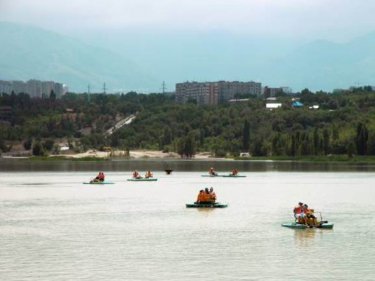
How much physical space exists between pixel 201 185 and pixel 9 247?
171 ft

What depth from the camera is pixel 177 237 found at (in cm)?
4503

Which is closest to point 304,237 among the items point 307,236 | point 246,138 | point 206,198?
point 307,236

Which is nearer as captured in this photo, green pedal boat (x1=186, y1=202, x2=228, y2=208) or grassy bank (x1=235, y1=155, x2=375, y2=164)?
green pedal boat (x1=186, y1=202, x2=228, y2=208)

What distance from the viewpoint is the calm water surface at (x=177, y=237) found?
114 ft

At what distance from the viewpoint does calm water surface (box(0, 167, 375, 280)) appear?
114 feet

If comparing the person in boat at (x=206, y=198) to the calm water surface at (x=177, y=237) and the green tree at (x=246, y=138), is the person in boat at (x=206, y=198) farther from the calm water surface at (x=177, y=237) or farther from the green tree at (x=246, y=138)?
the green tree at (x=246, y=138)

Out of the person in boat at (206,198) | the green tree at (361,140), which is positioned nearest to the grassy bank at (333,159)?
the green tree at (361,140)

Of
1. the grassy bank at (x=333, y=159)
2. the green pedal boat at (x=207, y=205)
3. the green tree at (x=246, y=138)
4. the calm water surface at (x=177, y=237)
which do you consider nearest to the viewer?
the calm water surface at (x=177, y=237)

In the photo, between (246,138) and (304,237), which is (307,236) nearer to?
(304,237)

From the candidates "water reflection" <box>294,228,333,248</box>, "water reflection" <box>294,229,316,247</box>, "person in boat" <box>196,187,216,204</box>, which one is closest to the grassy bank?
"person in boat" <box>196,187,216,204</box>

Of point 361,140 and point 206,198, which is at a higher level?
point 361,140

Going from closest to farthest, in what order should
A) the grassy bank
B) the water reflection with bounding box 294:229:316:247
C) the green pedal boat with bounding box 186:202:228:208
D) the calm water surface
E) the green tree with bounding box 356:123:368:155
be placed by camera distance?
the calm water surface
the water reflection with bounding box 294:229:316:247
the green pedal boat with bounding box 186:202:228:208
the green tree with bounding box 356:123:368:155
the grassy bank

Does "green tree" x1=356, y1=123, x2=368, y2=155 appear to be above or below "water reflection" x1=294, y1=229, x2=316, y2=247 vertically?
above

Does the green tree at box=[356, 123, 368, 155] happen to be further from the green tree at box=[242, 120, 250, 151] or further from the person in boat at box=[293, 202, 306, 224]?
the person in boat at box=[293, 202, 306, 224]
